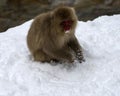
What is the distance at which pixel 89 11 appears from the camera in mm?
9609

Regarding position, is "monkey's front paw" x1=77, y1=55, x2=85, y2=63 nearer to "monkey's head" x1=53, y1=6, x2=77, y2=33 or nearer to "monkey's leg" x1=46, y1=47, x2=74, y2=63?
"monkey's leg" x1=46, y1=47, x2=74, y2=63

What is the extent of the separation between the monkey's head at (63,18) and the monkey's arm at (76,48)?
54cm

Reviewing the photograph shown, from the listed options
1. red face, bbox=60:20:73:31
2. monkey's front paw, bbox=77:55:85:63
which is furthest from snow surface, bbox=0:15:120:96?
red face, bbox=60:20:73:31

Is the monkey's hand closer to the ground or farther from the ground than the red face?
closer to the ground

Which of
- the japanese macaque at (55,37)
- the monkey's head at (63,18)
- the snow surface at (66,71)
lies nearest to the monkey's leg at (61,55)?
the japanese macaque at (55,37)

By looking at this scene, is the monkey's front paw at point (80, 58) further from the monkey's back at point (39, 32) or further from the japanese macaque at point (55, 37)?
the monkey's back at point (39, 32)

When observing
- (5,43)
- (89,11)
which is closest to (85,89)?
(5,43)

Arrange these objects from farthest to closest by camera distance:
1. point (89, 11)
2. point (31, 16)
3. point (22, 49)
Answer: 1. point (31, 16)
2. point (89, 11)
3. point (22, 49)

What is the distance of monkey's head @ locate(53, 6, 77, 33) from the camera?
15.3 ft

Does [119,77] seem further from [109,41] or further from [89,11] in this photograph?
[89,11]

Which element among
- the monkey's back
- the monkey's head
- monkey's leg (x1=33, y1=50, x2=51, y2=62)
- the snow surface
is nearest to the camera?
the snow surface

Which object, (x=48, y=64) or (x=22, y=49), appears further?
(x=22, y=49)

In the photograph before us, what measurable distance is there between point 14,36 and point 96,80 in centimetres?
240

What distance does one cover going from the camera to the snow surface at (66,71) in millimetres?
4402
